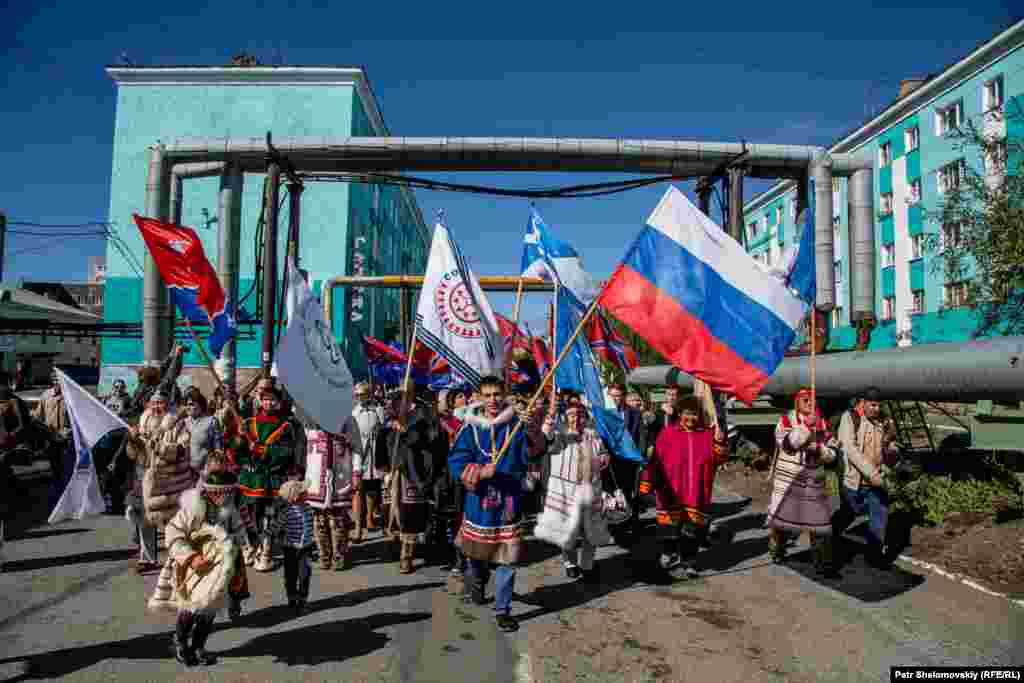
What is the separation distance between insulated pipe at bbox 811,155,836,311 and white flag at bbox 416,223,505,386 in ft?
20.8

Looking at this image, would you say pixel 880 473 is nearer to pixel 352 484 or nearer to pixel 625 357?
pixel 625 357

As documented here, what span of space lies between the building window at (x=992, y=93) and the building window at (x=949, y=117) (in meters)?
1.23

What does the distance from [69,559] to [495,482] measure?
188 inches

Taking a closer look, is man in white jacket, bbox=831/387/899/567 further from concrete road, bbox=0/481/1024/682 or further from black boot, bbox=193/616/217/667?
black boot, bbox=193/616/217/667

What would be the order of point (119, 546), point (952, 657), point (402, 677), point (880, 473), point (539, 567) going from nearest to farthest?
1. point (402, 677)
2. point (952, 657)
3. point (880, 473)
4. point (539, 567)
5. point (119, 546)

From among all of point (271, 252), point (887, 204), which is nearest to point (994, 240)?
point (271, 252)

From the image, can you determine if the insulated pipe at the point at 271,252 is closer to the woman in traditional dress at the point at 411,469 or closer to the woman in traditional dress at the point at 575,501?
the woman in traditional dress at the point at 411,469

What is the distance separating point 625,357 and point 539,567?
321 centimetres

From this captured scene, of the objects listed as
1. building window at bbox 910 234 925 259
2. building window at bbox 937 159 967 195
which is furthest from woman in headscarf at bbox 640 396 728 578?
building window at bbox 910 234 925 259

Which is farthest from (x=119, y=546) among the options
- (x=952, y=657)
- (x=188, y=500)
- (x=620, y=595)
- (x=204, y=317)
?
(x=952, y=657)

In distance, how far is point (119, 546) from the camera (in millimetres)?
7715

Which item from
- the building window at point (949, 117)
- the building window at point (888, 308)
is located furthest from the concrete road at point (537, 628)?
the building window at point (888, 308)

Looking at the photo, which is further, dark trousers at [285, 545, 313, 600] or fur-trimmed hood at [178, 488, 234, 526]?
dark trousers at [285, 545, 313, 600]

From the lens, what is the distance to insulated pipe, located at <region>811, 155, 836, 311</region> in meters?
10.6
